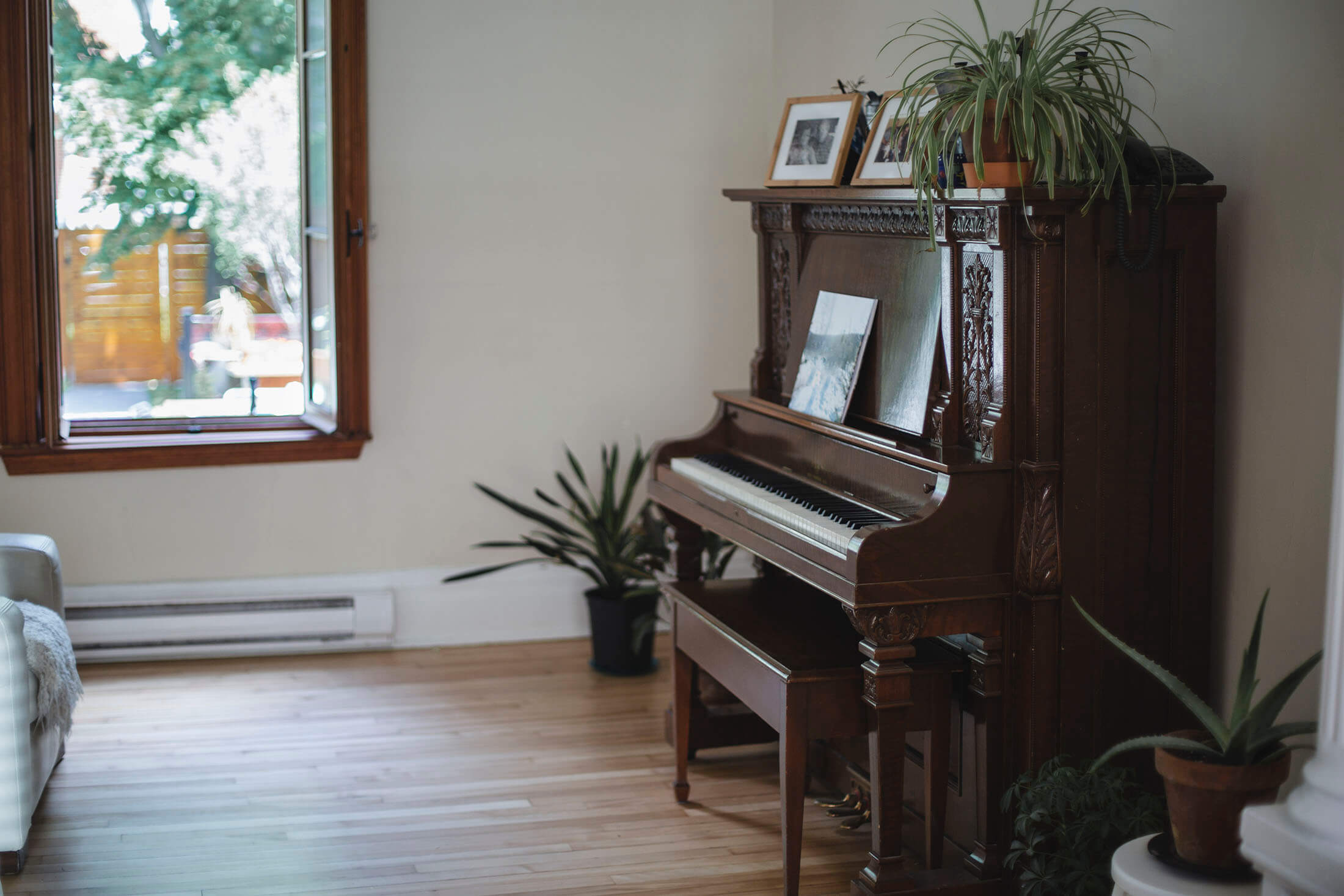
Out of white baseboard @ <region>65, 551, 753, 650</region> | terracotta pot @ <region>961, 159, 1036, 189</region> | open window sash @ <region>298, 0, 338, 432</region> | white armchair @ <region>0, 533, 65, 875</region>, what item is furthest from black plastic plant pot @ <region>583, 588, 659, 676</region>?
terracotta pot @ <region>961, 159, 1036, 189</region>

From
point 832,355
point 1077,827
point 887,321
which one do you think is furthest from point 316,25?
point 1077,827

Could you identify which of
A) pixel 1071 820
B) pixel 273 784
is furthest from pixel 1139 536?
pixel 273 784

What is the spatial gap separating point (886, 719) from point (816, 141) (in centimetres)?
148

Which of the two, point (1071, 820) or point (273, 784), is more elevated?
point (1071, 820)

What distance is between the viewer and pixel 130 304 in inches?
179

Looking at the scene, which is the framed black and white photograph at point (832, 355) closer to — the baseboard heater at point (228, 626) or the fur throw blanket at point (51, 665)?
the fur throw blanket at point (51, 665)

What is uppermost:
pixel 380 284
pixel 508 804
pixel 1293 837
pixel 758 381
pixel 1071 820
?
pixel 380 284

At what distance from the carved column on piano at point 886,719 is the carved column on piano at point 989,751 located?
0.15 m

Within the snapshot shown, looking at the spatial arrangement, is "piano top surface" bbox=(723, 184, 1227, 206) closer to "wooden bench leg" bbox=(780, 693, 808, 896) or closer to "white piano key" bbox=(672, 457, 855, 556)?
"white piano key" bbox=(672, 457, 855, 556)

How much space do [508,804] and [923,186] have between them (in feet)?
6.01

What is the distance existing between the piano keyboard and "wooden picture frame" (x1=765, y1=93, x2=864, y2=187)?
28.9 inches

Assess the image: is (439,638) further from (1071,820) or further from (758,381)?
(1071,820)

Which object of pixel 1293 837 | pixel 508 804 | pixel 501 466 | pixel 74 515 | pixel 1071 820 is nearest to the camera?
pixel 1293 837

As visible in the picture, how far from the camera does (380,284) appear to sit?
15.0 feet
